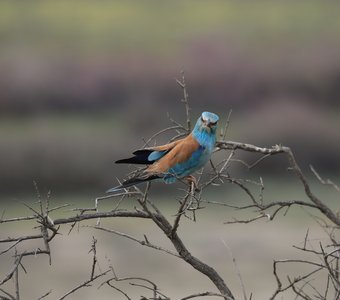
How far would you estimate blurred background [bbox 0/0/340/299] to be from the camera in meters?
14.2

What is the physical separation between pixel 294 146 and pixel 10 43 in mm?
5505

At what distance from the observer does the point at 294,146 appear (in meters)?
14.3

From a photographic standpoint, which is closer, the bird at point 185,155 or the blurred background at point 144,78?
the bird at point 185,155

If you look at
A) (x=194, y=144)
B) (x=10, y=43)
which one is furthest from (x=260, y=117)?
(x=194, y=144)

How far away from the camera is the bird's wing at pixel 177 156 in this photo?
4.50 metres

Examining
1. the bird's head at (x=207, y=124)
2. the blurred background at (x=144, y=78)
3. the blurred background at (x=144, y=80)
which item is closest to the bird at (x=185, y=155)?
the bird's head at (x=207, y=124)

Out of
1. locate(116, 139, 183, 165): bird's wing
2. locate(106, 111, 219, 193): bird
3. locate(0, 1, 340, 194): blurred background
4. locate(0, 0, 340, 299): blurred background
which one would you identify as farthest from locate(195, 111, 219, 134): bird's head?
locate(0, 1, 340, 194): blurred background

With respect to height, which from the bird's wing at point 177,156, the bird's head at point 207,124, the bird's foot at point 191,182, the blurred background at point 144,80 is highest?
the blurred background at point 144,80

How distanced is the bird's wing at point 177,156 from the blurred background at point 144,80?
844cm

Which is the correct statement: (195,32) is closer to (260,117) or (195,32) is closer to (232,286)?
(260,117)

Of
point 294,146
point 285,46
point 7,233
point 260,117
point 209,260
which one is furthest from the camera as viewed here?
point 285,46

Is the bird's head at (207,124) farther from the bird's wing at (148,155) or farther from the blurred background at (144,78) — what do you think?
the blurred background at (144,78)

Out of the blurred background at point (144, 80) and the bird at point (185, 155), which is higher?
the blurred background at point (144, 80)

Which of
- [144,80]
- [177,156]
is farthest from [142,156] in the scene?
[144,80]
